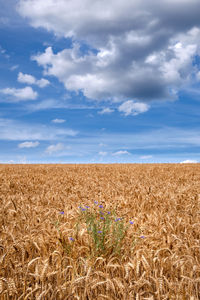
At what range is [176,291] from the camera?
2.34m

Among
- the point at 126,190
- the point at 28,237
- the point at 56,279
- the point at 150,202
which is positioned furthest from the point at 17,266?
the point at 126,190

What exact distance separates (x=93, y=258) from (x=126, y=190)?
5.34 meters

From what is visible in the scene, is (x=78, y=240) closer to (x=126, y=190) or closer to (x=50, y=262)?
(x=50, y=262)

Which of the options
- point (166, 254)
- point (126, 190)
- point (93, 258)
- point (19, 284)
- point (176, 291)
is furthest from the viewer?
point (126, 190)

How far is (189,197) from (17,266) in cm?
516

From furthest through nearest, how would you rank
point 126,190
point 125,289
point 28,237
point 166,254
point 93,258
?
1. point 126,190
2. point 28,237
3. point 166,254
4. point 93,258
5. point 125,289

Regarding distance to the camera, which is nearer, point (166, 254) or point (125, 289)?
point (125, 289)

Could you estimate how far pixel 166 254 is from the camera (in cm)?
339

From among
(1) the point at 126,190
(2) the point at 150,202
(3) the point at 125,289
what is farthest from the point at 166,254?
(1) the point at 126,190

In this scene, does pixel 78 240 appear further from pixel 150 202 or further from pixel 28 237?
pixel 150 202

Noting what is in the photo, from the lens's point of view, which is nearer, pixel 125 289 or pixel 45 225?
pixel 125 289

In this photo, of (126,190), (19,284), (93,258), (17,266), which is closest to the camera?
(19,284)

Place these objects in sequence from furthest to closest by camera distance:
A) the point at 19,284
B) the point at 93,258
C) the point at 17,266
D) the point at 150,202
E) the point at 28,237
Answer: the point at 150,202 < the point at 28,237 < the point at 93,258 < the point at 17,266 < the point at 19,284

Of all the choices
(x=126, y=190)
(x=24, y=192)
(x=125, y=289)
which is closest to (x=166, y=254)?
(x=125, y=289)
